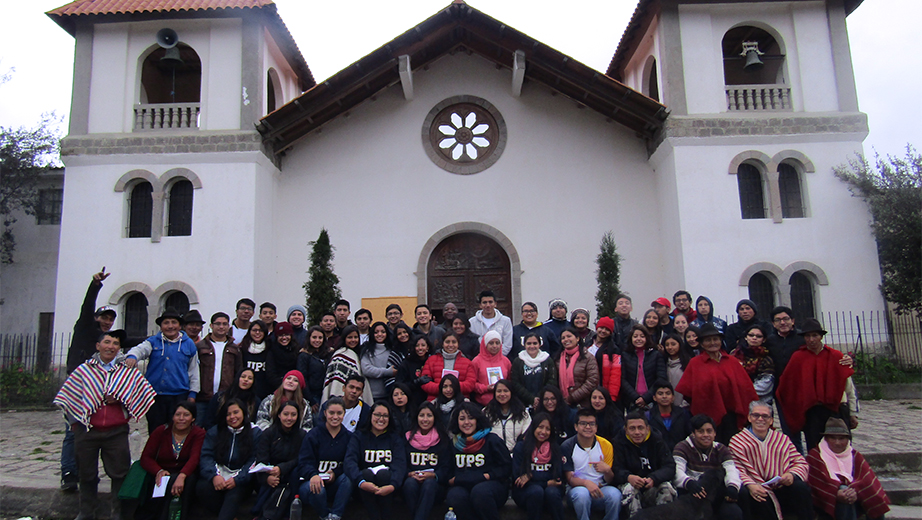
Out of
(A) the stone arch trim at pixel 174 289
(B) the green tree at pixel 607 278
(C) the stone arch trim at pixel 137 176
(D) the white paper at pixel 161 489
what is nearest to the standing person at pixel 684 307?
(B) the green tree at pixel 607 278

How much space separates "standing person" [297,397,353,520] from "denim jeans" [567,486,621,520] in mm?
1911

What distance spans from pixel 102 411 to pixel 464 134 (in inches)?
349

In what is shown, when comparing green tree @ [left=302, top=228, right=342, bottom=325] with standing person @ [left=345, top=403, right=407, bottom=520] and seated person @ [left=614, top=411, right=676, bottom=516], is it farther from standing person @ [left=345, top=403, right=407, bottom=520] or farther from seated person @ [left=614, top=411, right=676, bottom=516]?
seated person @ [left=614, top=411, right=676, bottom=516]

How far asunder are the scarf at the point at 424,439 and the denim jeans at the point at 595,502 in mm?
1262

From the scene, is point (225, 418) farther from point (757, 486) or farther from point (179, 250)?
point (179, 250)

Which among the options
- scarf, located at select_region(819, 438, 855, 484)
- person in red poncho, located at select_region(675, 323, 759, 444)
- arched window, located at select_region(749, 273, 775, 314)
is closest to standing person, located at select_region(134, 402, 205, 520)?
person in red poncho, located at select_region(675, 323, 759, 444)

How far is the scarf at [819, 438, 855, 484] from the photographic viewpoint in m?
4.89

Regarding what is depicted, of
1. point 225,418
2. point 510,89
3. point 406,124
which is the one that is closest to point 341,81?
point 406,124

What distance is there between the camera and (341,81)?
11.5 meters

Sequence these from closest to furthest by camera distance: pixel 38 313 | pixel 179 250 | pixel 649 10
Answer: pixel 179 250, pixel 649 10, pixel 38 313

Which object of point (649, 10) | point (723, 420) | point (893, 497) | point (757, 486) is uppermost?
point (649, 10)

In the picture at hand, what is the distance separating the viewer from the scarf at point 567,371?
6058 mm

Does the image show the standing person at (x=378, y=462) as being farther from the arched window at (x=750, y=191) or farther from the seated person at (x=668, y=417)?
the arched window at (x=750, y=191)

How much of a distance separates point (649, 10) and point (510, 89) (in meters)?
3.13
